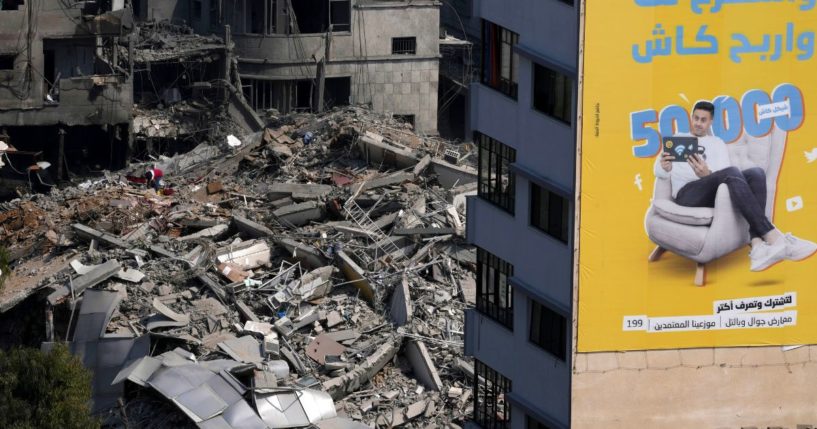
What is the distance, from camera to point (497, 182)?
23391 millimetres

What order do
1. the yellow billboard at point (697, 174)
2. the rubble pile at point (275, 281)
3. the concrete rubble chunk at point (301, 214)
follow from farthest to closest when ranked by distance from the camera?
1. the concrete rubble chunk at point (301, 214)
2. the rubble pile at point (275, 281)
3. the yellow billboard at point (697, 174)

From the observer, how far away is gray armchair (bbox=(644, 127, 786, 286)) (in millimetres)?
21859

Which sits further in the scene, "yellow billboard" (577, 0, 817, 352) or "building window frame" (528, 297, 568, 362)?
"building window frame" (528, 297, 568, 362)

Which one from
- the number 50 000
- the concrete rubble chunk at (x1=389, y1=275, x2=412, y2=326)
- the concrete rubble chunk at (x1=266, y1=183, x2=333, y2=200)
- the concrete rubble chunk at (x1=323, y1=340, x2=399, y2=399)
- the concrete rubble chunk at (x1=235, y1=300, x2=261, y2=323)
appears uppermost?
the number 50 000

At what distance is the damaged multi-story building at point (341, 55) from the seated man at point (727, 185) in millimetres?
29288

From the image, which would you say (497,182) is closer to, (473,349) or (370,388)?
(473,349)

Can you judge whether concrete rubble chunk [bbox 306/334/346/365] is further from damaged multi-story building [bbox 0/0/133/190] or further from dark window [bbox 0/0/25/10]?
dark window [bbox 0/0/25/10]

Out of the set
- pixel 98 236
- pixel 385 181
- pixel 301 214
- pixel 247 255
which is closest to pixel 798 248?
pixel 247 255

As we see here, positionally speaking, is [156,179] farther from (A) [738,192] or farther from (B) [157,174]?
(A) [738,192]

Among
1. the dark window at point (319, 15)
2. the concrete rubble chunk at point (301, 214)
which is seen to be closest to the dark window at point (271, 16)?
the dark window at point (319, 15)

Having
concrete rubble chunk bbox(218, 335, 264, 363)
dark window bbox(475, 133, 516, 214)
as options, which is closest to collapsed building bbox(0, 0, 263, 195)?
concrete rubble chunk bbox(218, 335, 264, 363)

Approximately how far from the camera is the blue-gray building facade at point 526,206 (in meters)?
21.8

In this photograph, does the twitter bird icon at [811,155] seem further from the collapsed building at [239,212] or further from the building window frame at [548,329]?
the collapsed building at [239,212]

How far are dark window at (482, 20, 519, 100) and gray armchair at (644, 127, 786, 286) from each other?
242 centimetres
